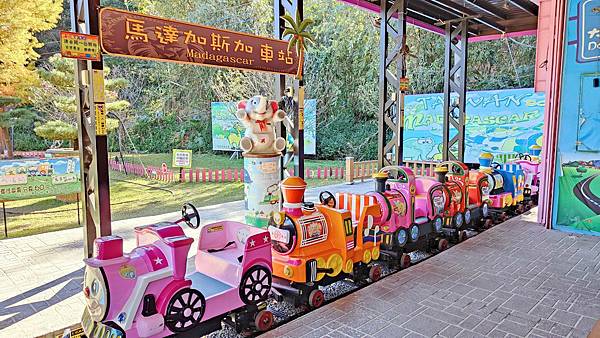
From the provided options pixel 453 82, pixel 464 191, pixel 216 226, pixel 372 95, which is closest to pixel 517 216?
pixel 464 191

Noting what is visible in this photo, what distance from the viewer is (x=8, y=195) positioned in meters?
5.39

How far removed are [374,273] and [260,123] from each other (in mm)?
2048

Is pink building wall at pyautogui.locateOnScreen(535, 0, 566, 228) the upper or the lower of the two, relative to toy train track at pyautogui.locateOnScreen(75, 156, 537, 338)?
upper

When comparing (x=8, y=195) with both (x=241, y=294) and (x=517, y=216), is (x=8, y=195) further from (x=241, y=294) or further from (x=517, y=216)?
(x=517, y=216)

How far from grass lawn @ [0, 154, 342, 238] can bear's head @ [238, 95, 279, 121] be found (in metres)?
4.26

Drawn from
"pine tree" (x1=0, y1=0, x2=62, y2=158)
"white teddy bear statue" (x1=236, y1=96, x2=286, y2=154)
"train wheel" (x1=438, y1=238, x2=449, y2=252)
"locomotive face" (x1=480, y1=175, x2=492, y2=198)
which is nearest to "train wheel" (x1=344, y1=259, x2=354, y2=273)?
"white teddy bear statue" (x1=236, y1=96, x2=286, y2=154)

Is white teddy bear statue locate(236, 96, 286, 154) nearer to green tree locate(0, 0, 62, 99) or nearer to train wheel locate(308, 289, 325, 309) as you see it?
train wheel locate(308, 289, 325, 309)

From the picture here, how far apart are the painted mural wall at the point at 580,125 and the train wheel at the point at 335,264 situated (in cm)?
419

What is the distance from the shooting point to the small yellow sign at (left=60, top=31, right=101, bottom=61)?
2.75 meters

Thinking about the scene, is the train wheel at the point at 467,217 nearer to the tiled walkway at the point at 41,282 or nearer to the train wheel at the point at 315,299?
the train wheel at the point at 315,299

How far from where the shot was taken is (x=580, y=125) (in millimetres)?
5621

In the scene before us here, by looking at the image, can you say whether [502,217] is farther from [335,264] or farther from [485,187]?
[335,264]

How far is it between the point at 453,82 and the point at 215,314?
24.3 feet

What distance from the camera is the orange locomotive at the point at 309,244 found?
10.6 ft
